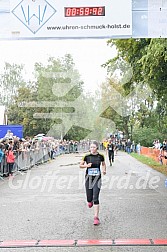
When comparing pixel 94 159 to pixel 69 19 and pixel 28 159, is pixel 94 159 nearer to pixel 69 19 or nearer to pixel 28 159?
pixel 69 19

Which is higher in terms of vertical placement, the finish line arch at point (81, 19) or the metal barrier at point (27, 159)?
the finish line arch at point (81, 19)

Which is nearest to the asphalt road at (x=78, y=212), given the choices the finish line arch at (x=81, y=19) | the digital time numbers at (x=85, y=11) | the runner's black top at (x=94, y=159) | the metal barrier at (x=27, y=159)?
the runner's black top at (x=94, y=159)

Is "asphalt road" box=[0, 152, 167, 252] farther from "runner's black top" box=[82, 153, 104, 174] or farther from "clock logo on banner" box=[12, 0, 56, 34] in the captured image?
"clock logo on banner" box=[12, 0, 56, 34]

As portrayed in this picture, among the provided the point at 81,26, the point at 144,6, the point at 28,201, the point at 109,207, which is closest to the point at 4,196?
the point at 28,201

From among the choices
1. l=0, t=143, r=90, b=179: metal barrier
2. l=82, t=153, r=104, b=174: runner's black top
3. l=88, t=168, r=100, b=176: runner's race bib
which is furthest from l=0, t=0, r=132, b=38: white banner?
l=0, t=143, r=90, b=179: metal barrier

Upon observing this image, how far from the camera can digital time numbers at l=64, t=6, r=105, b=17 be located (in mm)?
10062

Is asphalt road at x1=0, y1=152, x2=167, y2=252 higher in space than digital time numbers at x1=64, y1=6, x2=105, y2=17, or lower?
lower

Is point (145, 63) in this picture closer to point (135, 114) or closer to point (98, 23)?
point (98, 23)

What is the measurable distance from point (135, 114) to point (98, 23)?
2273 inches

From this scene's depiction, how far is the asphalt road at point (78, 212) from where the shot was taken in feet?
25.9

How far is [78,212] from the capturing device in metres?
10.3

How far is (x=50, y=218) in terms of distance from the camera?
9562mm

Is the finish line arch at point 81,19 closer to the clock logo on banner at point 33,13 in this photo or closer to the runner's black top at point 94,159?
the clock logo on banner at point 33,13

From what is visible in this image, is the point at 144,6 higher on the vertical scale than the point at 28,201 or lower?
higher
